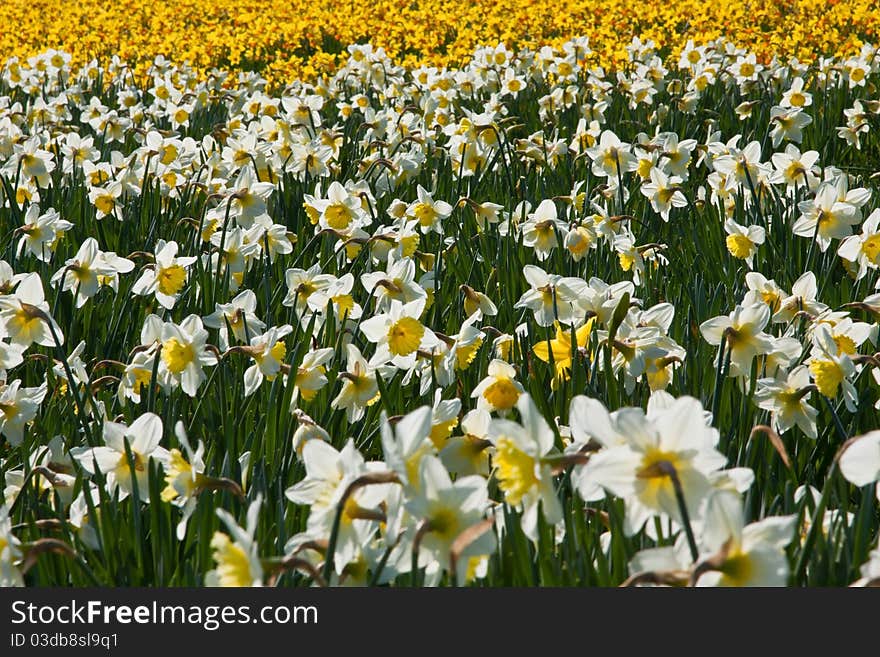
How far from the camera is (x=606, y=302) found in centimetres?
227

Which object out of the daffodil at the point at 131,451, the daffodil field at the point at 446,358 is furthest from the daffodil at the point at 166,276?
the daffodil at the point at 131,451

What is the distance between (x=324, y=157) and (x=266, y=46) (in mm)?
7150

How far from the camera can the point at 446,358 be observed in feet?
7.11

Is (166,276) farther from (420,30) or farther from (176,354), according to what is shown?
(420,30)

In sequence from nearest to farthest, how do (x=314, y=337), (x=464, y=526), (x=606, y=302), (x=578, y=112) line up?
(x=464, y=526)
(x=606, y=302)
(x=314, y=337)
(x=578, y=112)

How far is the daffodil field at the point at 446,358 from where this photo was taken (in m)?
1.23

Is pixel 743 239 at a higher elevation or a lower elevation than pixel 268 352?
higher

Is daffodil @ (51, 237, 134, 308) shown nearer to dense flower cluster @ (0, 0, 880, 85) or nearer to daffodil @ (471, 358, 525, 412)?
daffodil @ (471, 358, 525, 412)

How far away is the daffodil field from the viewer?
1.23 m

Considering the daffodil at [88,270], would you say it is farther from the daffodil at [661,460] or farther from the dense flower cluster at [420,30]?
the dense flower cluster at [420,30]

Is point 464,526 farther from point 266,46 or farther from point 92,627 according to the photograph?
point 266,46

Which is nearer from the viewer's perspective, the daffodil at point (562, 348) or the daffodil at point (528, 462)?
the daffodil at point (528, 462)

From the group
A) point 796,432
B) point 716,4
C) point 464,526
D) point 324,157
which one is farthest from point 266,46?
point 464,526

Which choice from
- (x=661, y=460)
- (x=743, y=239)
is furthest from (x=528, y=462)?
(x=743, y=239)
